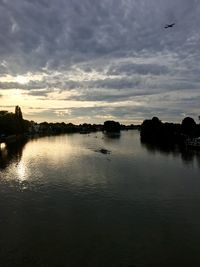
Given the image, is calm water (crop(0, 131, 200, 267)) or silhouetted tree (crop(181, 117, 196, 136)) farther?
silhouetted tree (crop(181, 117, 196, 136))

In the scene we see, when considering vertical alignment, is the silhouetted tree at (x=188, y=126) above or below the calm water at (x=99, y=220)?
above

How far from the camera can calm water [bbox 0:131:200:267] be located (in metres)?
29.5

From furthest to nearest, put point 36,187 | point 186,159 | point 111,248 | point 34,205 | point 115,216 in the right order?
1. point 186,159
2. point 36,187
3. point 34,205
4. point 115,216
5. point 111,248

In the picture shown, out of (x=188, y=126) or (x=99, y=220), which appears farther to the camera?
(x=188, y=126)

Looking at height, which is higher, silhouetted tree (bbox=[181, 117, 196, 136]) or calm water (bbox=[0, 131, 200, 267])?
silhouetted tree (bbox=[181, 117, 196, 136])

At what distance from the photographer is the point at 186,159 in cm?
9981

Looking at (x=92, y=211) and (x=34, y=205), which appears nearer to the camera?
(x=92, y=211)

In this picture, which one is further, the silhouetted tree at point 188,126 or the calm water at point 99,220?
the silhouetted tree at point 188,126

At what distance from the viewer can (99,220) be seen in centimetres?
3903

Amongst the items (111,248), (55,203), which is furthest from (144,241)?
(55,203)

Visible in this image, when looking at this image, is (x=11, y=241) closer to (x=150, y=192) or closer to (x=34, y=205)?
(x=34, y=205)

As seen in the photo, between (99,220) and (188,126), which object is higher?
(188,126)

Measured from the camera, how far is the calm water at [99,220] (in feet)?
96.7

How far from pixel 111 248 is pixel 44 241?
279 inches
